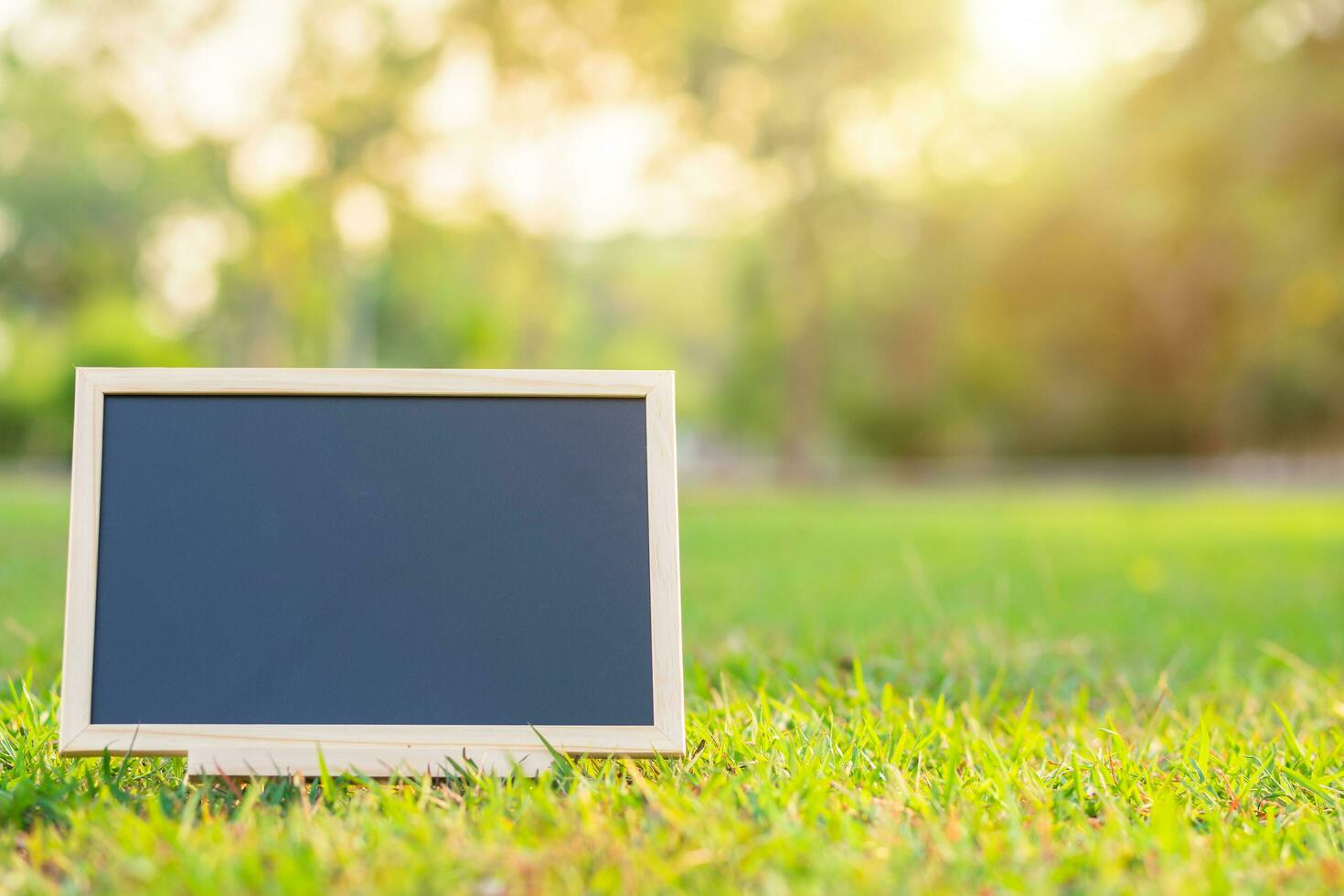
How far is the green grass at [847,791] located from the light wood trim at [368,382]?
65 cm

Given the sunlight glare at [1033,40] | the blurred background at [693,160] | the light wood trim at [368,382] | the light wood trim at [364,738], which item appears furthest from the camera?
the blurred background at [693,160]

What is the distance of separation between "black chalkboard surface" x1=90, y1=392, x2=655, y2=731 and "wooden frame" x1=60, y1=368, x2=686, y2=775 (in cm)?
2

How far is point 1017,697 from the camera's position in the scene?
9.62 feet

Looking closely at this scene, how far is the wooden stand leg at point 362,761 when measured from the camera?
1.80m

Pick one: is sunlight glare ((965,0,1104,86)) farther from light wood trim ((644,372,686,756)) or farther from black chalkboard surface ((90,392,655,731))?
black chalkboard surface ((90,392,655,731))

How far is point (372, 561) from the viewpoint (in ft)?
6.17

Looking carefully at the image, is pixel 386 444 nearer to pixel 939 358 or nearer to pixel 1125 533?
pixel 1125 533

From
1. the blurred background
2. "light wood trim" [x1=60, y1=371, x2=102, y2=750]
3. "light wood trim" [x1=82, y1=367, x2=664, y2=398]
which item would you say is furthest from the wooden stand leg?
the blurred background

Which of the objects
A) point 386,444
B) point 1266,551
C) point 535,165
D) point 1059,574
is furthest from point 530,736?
point 535,165

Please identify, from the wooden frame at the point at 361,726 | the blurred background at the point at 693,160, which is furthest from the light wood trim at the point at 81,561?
the blurred background at the point at 693,160

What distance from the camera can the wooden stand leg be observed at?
1802 millimetres

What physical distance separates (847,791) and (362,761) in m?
0.80

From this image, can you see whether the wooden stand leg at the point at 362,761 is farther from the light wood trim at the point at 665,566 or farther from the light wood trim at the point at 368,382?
the light wood trim at the point at 368,382

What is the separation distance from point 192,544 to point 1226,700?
8.73 ft
